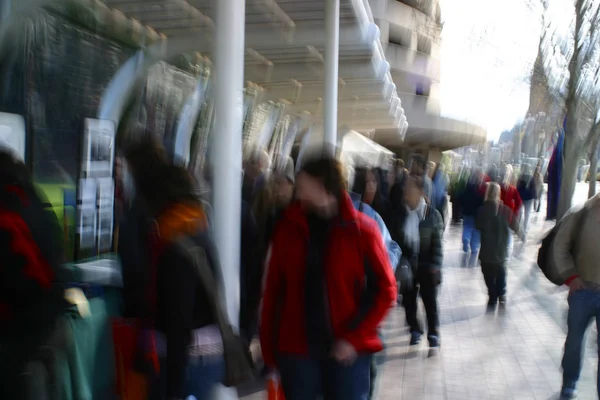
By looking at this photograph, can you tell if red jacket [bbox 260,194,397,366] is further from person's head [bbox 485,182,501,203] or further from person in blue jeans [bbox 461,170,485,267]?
Answer: person in blue jeans [bbox 461,170,485,267]

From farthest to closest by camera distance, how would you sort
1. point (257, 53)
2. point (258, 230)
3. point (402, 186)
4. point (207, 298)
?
point (257, 53), point (402, 186), point (258, 230), point (207, 298)

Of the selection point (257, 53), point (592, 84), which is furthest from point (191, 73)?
point (592, 84)

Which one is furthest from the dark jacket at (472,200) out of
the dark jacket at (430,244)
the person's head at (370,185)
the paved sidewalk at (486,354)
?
the dark jacket at (430,244)

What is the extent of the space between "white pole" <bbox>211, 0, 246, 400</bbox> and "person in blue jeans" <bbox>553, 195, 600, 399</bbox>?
259cm

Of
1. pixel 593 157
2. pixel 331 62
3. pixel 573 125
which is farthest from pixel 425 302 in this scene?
pixel 593 157

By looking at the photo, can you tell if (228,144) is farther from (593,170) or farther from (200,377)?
(593,170)

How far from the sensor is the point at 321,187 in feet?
12.1

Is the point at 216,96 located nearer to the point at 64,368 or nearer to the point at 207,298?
the point at 207,298

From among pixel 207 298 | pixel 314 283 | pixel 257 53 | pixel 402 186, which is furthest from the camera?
pixel 257 53

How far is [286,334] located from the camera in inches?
146

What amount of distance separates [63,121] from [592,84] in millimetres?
13620

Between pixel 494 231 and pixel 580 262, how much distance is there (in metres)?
4.33

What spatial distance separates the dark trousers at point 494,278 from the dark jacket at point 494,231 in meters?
0.07

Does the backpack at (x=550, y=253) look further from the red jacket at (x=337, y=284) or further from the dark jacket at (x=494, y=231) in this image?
the dark jacket at (x=494, y=231)
